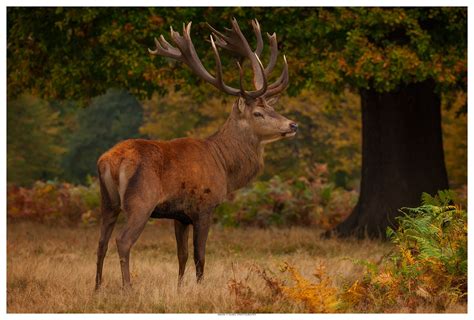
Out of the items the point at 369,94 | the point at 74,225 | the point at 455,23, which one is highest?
the point at 455,23

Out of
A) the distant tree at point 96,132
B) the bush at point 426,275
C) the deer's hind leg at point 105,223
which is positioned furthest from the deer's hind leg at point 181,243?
the distant tree at point 96,132

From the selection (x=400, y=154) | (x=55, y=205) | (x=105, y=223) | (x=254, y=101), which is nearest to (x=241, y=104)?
(x=254, y=101)

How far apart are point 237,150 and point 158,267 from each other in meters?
2.17

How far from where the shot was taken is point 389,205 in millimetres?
13125

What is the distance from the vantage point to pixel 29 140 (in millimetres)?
31719

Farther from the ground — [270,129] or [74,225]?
[270,129]

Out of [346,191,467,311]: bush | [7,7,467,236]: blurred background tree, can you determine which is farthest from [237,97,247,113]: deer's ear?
[7,7,467,236]: blurred background tree

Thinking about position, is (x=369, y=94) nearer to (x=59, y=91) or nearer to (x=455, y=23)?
(x=455, y=23)

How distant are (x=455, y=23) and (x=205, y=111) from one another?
54.5 ft

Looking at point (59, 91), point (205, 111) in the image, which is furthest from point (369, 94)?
point (205, 111)

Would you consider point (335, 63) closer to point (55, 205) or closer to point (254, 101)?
point (254, 101)

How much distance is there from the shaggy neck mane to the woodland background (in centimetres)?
91

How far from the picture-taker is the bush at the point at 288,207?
1641 centimetres

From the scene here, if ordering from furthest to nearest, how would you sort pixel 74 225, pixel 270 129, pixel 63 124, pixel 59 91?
pixel 63 124 < pixel 74 225 < pixel 59 91 < pixel 270 129
